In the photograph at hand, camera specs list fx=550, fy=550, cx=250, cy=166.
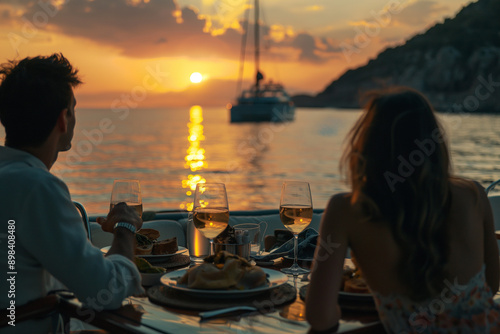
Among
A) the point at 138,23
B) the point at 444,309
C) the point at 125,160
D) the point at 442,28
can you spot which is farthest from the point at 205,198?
the point at 442,28

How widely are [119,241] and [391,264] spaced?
0.86 m

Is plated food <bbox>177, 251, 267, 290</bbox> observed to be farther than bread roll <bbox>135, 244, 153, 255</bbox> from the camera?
No

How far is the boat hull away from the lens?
74125mm

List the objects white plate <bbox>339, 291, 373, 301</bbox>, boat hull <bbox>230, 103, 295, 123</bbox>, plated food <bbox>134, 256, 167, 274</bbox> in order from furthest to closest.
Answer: boat hull <bbox>230, 103, 295, 123</bbox> < plated food <bbox>134, 256, 167, 274</bbox> < white plate <bbox>339, 291, 373, 301</bbox>

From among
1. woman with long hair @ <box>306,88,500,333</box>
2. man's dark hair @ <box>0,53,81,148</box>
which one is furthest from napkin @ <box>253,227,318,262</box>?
man's dark hair @ <box>0,53,81,148</box>

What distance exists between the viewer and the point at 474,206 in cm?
155

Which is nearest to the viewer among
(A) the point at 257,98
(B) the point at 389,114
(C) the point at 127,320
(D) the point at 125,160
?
(B) the point at 389,114

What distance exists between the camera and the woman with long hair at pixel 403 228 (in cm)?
145

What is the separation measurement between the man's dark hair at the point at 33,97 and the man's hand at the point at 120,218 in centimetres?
34

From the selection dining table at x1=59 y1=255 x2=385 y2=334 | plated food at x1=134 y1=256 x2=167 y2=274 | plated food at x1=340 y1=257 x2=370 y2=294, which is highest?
plated food at x1=340 y1=257 x2=370 y2=294

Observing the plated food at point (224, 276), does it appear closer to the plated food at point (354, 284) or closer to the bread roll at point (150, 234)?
the plated food at point (354, 284)

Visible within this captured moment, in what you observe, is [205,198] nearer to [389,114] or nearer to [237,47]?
[389,114]

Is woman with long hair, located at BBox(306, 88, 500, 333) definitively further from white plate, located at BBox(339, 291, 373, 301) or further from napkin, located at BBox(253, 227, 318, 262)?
napkin, located at BBox(253, 227, 318, 262)

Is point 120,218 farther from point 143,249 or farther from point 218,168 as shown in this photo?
point 218,168
